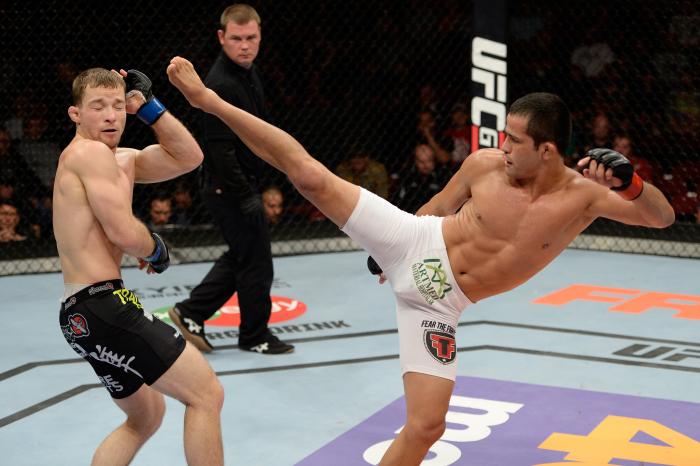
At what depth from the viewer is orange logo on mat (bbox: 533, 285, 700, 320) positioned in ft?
18.5

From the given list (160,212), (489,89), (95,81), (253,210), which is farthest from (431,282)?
(160,212)

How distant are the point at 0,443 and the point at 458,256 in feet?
6.41

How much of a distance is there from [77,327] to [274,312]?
2.84 meters

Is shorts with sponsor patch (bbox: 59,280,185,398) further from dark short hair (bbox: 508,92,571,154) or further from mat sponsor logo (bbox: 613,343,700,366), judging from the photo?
mat sponsor logo (bbox: 613,343,700,366)

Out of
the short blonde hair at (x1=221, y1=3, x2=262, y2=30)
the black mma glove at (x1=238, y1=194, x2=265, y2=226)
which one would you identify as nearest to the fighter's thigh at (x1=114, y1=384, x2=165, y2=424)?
the black mma glove at (x1=238, y1=194, x2=265, y2=226)

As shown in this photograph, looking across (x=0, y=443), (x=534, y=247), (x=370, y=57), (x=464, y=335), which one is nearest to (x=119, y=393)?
(x=0, y=443)

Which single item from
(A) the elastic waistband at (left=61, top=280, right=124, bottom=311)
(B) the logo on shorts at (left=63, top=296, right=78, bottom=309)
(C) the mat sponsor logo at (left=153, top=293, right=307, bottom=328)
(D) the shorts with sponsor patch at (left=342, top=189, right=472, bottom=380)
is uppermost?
(D) the shorts with sponsor patch at (left=342, top=189, right=472, bottom=380)

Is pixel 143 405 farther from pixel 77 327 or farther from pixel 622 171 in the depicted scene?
pixel 622 171

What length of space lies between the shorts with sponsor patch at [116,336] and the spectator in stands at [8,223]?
4303 mm

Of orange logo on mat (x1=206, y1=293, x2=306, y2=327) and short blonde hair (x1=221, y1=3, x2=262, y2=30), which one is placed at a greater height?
short blonde hair (x1=221, y1=3, x2=262, y2=30)

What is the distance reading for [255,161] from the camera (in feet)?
15.6

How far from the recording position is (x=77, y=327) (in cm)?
286

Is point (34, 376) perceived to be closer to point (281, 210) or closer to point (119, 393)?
point (119, 393)

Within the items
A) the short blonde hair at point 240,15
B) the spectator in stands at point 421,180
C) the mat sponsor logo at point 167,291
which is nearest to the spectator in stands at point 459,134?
the spectator in stands at point 421,180
